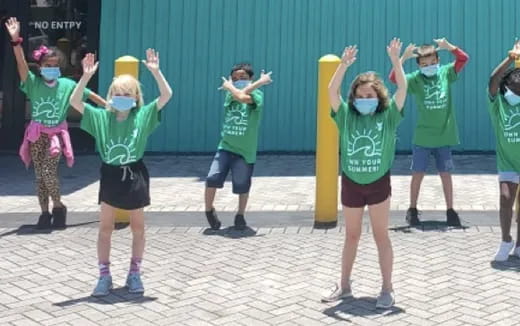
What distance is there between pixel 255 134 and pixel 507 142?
8.12 feet

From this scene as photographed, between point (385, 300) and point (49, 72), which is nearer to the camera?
point (385, 300)

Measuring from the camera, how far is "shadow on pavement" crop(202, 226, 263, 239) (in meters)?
7.05

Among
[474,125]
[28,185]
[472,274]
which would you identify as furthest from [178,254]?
[474,125]

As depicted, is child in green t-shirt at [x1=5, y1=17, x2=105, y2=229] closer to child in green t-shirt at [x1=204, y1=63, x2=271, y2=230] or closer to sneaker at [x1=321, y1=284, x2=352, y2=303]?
child in green t-shirt at [x1=204, y1=63, x2=271, y2=230]

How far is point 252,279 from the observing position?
18.4 ft

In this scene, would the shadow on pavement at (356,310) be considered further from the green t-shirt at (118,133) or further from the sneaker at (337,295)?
the green t-shirt at (118,133)

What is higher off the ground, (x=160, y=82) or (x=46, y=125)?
(x=160, y=82)

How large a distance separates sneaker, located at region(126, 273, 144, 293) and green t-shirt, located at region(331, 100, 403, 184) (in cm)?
170

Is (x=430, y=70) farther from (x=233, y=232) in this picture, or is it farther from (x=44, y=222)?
(x=44, y=222)

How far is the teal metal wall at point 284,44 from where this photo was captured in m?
12.3

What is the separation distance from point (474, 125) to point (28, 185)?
729 centimetres

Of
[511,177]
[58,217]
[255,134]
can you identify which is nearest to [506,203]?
[511,177]

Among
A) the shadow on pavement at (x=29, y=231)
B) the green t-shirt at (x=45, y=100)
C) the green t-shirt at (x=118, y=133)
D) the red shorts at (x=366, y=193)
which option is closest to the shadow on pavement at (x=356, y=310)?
the red shorts at (x=366, y=193)

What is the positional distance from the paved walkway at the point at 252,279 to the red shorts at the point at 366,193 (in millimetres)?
692
